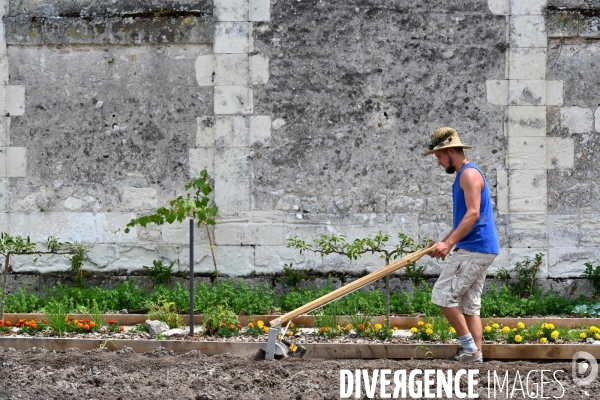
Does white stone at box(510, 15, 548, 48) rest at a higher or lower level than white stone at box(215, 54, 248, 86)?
higher

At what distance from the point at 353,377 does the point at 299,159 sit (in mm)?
3461

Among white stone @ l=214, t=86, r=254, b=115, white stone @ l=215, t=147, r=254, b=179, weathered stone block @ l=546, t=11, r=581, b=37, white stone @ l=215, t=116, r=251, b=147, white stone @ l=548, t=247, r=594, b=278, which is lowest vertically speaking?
white stone @ l=548, t=247, r=594, b=278

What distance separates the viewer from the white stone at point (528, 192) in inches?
313

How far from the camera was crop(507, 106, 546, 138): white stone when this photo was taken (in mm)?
7945

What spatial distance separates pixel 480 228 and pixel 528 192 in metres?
2.64

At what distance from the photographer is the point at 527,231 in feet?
26.2

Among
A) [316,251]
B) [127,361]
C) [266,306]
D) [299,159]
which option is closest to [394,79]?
[299,159]

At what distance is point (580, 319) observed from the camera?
6.92 m

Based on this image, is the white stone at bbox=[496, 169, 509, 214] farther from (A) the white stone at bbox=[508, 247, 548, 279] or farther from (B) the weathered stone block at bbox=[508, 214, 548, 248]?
(A) the white stone at bbox=[508, 247, 548, 279]

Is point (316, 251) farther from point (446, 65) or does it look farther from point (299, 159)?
point (446, 65)

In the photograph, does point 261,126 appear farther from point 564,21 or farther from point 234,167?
point 564,21

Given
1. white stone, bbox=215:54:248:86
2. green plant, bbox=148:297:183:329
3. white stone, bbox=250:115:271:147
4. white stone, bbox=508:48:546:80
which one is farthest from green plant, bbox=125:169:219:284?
white stone, bbox=508:48:546:80

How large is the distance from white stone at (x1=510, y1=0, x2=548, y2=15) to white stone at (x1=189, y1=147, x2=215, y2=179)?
3.48m

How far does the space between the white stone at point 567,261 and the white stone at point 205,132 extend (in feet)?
12.3
